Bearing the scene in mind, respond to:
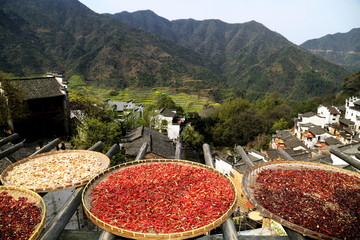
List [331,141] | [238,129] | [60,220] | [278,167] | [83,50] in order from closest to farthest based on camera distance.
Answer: [60,220] < [278,167] < [331,141] < [238,129] < [83,50]

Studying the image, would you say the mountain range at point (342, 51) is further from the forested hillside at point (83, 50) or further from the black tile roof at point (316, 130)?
the black tile roof at point (316, 130)

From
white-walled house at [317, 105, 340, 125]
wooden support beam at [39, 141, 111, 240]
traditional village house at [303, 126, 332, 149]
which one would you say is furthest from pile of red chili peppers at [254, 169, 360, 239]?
white-walled house at [317, 105, 340, 125]

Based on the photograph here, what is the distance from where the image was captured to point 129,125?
2178 centimetres

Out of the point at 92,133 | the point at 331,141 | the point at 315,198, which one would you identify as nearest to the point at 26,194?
the point at 315,198

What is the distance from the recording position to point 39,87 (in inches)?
667

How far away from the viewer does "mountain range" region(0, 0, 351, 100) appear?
6041cm

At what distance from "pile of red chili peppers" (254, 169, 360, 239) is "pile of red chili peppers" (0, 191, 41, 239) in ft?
7.96

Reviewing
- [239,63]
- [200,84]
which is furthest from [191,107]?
[239,63]

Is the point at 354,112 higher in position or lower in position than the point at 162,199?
lower

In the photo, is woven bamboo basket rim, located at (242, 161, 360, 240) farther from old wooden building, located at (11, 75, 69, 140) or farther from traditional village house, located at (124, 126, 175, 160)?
old wooden building, located at (11, 75, 69, 140)

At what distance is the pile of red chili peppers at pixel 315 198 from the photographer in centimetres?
227

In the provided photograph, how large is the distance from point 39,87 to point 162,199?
17.9 m

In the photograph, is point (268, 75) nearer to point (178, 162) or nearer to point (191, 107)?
point (191, 107)

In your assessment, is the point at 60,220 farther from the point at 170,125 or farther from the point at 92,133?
the point at 170,125
